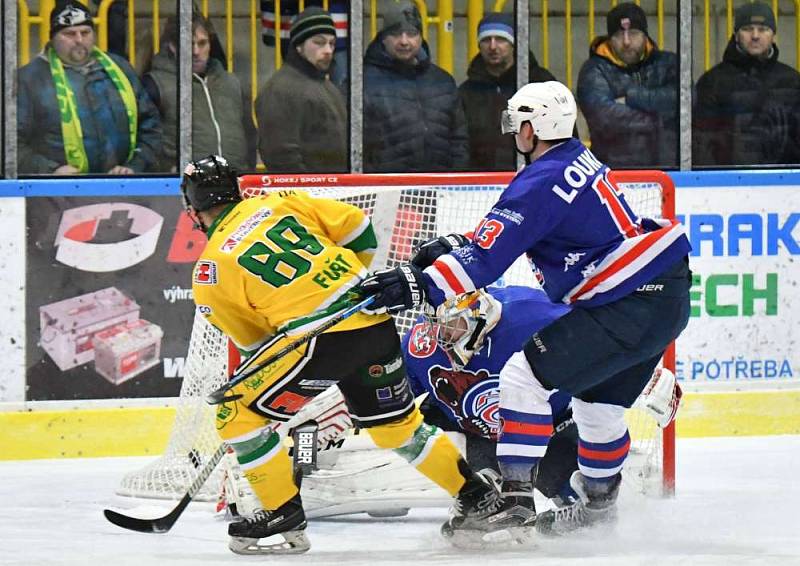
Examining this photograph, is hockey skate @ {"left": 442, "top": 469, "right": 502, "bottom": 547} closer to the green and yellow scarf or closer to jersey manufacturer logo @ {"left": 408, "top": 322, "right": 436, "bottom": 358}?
jersey manufacturer logo @ {"left": 408, "top": 322, "right": 436, "bottom": 358}

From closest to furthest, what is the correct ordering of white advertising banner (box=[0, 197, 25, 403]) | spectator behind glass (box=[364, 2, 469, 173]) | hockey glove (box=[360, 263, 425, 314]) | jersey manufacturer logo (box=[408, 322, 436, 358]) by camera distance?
hockey glove (box=[360, 263, 425, 314]) < jersey manufacturer logo (box=[408, 322, 436, 358]) < white advertising banner (box=[0, 197, 25, 403]) < spectator behind glass (box=[364, 2, 469, 173])

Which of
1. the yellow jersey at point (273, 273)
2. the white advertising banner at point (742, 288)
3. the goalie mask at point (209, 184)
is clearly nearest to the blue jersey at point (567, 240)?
the yellow jersey at point (273, 273)

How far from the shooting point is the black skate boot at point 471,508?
4.03m

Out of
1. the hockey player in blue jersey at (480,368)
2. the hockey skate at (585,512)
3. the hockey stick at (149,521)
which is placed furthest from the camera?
the hockey player in blue jersey at (480,368)

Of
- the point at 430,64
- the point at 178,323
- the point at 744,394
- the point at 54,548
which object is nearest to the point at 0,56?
the point at 178,323

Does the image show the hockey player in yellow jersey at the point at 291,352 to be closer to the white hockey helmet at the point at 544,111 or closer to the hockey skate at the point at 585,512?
the hockey skate at the point at 585,512

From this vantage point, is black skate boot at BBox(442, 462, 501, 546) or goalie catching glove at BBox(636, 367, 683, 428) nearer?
black skate boot at BBox(442, 462, 501, 546)

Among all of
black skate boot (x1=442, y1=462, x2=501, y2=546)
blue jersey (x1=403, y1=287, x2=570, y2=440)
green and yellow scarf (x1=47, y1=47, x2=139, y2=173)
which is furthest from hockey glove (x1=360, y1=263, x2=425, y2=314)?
green and yellow scarf (x1=47, y1=47, x2=139, y2=173)

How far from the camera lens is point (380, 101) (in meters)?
6.29

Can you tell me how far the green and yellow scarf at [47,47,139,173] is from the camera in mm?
6008

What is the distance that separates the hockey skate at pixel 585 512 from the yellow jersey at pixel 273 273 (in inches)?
30.4

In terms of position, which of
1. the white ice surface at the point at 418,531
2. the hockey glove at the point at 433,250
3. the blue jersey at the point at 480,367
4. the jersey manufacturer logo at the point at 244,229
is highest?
the jersey manufacturer logo at the point at 244,229

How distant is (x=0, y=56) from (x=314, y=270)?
98.8 inches

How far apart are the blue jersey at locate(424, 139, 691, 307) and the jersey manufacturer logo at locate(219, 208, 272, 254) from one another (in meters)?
0.43
